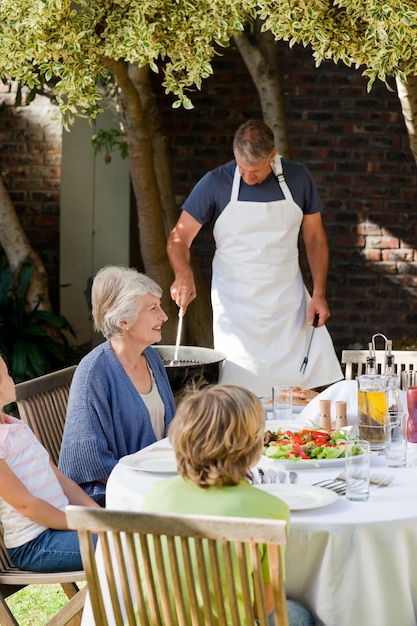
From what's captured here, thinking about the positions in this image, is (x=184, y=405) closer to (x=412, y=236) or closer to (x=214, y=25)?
(x=214, y=25)

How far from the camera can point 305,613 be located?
2289mm

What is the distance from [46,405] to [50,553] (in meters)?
0.78

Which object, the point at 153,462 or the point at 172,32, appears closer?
the point at 153,462

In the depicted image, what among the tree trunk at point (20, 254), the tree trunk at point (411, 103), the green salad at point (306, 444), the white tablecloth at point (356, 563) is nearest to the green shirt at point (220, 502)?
the white tablecloth at point (356, 563)

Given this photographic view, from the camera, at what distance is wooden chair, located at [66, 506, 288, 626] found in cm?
180

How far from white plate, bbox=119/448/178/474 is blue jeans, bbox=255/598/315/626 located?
47 centimetres

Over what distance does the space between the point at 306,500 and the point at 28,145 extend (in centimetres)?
513

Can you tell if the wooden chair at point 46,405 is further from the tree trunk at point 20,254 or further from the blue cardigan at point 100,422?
the tree trunk at point 20,254

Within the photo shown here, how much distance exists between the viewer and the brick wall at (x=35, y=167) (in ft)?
22.8

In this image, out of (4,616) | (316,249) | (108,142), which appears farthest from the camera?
(108,142)

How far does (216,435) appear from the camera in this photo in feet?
6.50

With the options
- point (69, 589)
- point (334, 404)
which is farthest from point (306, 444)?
point (69, 589)

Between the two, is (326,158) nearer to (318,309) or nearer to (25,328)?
(25,328)

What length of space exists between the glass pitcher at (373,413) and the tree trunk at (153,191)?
9.04ft
